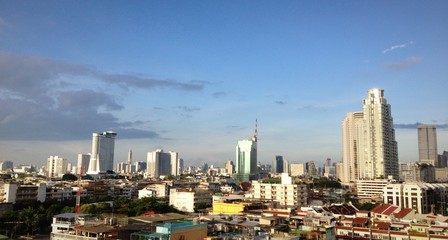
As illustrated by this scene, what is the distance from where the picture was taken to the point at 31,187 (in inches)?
1225

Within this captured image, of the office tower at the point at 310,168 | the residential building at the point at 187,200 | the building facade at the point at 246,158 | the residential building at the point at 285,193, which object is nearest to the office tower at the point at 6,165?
the building facade at the point at 246,158

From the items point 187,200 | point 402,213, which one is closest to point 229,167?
point 187,200

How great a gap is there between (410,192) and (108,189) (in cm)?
2986

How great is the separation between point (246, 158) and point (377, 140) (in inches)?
1843

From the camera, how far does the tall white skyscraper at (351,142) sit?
5738 cm

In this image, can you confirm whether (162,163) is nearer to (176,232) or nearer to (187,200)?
(187,200)

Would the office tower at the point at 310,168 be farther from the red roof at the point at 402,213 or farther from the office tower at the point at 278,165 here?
the red roof at the point at 402,213

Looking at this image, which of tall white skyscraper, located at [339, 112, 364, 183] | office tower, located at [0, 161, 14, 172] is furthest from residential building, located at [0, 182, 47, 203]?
office tower, located at [0, 161, 14, 172]

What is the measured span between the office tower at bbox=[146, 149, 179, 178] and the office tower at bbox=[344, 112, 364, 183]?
60.5 meters

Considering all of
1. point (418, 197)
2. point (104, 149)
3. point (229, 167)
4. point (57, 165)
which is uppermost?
point (104, 149)

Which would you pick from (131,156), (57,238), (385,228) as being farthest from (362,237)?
(131,156)

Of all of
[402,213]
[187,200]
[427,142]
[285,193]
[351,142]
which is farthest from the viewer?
[427,142]

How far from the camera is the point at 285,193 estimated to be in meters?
31.4

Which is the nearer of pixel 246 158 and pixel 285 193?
pixel 285 193
